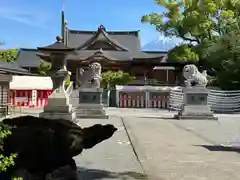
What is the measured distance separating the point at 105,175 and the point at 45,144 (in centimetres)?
245

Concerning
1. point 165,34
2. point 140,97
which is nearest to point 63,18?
point 165,34

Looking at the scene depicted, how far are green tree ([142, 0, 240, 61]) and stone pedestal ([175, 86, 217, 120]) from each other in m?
10.3

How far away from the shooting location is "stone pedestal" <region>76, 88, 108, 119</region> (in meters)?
18.9

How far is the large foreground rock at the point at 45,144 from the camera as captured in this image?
4.46m

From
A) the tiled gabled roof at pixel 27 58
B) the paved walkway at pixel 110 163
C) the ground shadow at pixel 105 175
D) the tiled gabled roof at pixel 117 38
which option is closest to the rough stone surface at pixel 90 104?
the paved walkway at pixel 110 163

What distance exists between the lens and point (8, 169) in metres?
4.46

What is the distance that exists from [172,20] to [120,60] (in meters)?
9.06

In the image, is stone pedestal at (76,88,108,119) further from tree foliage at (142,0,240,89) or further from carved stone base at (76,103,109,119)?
tree foliage at (142,0,240,89)

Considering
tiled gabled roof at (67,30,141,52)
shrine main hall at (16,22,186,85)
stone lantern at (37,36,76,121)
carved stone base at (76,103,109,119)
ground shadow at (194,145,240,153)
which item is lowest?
ground shadow at (194,145,240,153)

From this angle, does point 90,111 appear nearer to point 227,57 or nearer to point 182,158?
point 182,158

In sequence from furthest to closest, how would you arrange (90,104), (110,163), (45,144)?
1. (90,104)
2. (110,163)
3. (45,144)

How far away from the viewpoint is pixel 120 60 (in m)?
39.9

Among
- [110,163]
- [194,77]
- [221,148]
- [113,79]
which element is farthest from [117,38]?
[110,163]

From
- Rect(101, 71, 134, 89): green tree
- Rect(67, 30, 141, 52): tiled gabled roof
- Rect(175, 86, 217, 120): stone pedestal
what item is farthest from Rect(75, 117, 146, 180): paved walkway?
Rect(67, 30, 141, 52): tiled gabled roof
